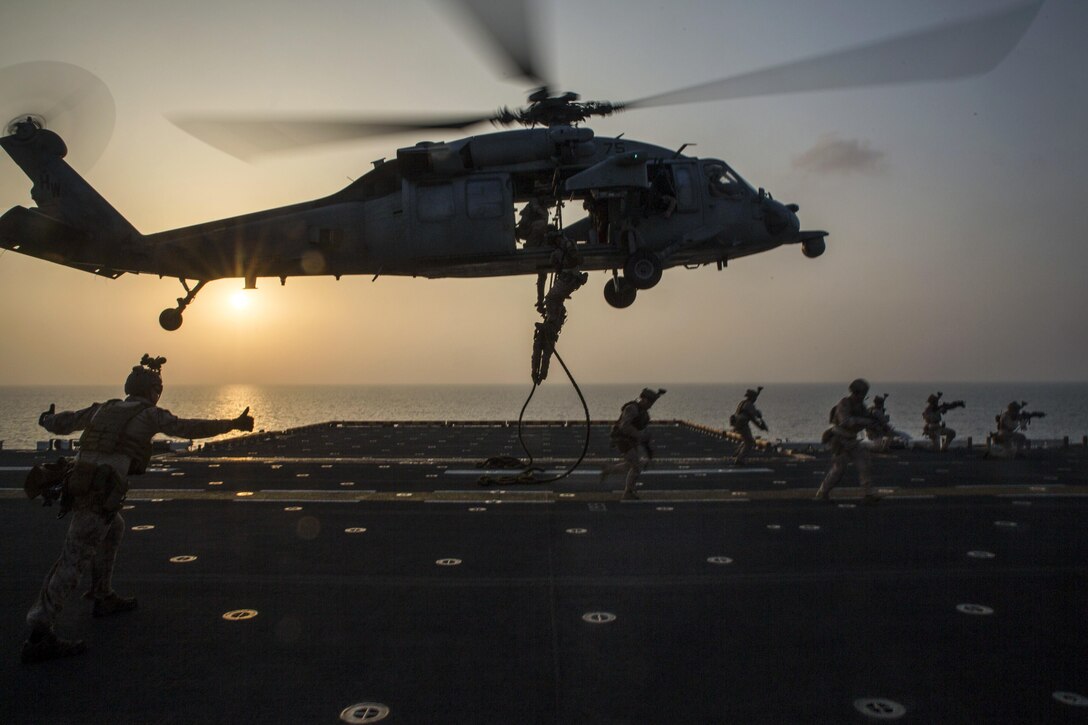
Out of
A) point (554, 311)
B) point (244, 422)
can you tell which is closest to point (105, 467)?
point (244, 422)

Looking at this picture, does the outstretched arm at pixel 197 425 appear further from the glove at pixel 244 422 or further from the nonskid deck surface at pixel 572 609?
the nonskid deck surface at pixel 572 609

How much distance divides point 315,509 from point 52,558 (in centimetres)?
396

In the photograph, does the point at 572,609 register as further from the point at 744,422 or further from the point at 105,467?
the point at 744,422

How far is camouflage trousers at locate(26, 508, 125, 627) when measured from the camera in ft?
17.9

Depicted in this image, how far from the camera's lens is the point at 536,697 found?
→ 466cm

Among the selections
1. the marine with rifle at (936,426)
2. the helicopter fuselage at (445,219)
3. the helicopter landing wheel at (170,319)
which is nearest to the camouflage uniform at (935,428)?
the marine with rifle at (936,426)

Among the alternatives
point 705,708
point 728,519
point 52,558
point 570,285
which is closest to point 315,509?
point 52,558

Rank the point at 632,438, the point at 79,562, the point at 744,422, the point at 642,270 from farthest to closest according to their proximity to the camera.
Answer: the point at 744,422 < the point at 642,270 < the point at 632,438 < the point at 79,562

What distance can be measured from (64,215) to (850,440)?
657 inches

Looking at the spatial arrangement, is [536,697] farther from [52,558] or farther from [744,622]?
[52,558]

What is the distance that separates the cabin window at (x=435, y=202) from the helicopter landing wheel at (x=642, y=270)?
3823mm

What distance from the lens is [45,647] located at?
17.4 feet

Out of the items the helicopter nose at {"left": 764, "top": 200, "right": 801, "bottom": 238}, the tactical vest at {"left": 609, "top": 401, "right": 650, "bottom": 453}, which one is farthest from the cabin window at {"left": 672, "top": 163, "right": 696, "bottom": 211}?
the tactical vest at {"left": 609, "top": 401, "right": 650, "bottom": 453}

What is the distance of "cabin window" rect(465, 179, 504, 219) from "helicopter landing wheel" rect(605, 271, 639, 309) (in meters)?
3.02
